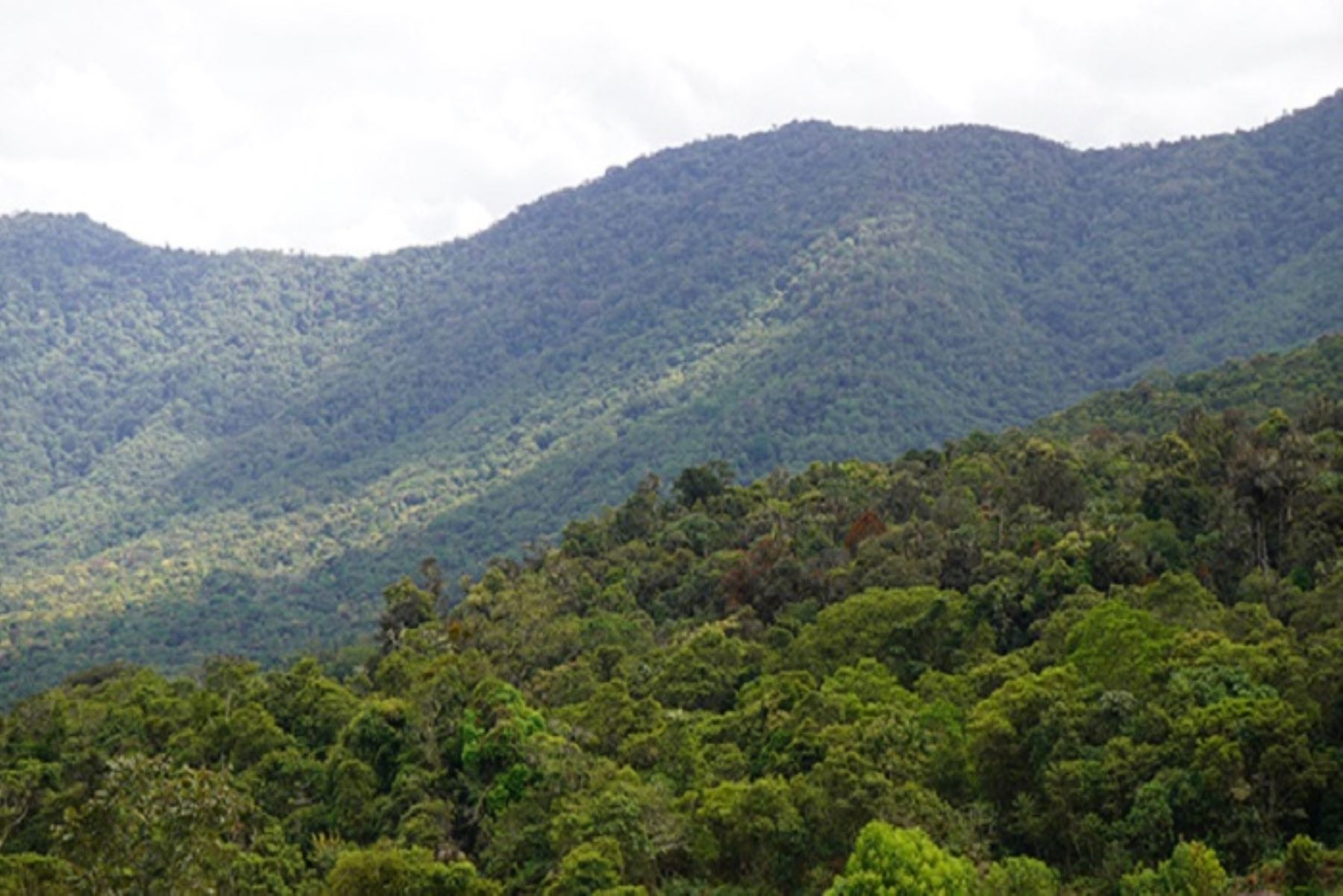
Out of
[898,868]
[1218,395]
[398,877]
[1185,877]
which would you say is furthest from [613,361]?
[1185,877]

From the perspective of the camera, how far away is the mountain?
117688 millimetres

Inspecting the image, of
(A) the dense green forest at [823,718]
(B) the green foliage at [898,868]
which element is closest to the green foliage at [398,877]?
(A) the dense green forest at [823,718]

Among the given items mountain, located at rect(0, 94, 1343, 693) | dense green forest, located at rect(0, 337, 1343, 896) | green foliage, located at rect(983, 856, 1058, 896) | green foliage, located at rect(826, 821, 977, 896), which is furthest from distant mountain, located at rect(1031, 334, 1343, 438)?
green foliage, located at rect(826, 821, 977, 896)

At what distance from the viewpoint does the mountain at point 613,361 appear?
117688mm

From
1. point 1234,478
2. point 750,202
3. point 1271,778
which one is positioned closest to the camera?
point 1271,778

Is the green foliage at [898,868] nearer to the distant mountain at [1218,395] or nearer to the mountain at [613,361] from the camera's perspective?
the distant mountain at [1218,395]

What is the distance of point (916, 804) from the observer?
3356 cm

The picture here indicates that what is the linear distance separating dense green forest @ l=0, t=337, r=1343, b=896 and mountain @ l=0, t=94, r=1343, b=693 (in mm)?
43722

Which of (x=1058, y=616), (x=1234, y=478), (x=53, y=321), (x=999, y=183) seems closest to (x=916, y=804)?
(x=1058, y=616)

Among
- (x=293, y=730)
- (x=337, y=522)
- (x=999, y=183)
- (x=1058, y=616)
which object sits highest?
(x=999, y=183)

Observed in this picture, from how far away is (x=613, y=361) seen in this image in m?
152

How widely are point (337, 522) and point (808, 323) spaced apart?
4545cm

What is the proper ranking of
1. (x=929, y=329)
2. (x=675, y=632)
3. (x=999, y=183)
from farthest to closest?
1. (x=999, y=183)
2. (x=929, y=329)
3. (x=675, y=632)

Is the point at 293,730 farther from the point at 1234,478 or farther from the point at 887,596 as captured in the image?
the point at 1234,478
